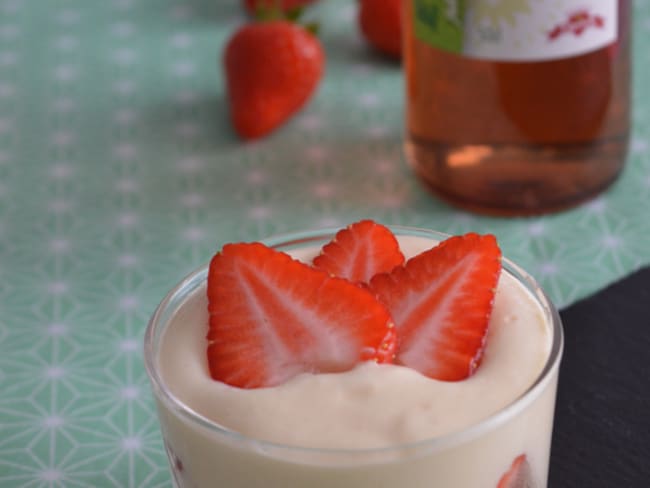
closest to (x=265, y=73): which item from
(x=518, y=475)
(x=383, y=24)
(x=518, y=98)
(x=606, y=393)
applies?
(x=383, y=24)

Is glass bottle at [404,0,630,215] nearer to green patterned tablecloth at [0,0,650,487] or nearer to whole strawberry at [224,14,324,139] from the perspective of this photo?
green patterned tablecloth at [0,0,650,487]

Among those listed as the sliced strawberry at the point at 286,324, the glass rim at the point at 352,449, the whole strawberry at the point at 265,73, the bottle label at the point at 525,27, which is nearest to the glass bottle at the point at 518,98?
the bottle label at the point at 525,27

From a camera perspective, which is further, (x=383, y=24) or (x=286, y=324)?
(x=383, y=24)

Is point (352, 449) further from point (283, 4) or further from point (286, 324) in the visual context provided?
point (283, 4)

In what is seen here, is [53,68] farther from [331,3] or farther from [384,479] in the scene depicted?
[384,479]

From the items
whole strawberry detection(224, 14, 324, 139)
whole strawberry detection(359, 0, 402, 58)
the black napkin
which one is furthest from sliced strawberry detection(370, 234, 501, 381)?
whole strawberry detection(359, 0, 402, 58)

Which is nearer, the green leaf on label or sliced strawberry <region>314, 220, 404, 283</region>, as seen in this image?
sliced strawberry <region>314, 220, 404, 283</region>

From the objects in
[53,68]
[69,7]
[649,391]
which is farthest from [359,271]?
[69,7]

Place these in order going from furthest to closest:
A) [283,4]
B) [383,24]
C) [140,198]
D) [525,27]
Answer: [283,4] → [383,24] → [140,198] → [525,27]
